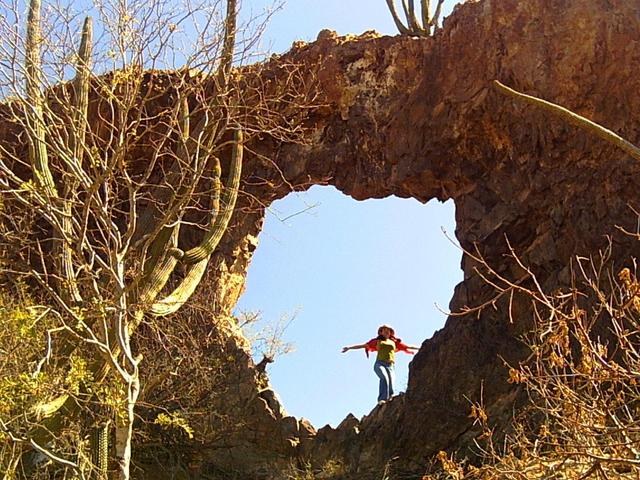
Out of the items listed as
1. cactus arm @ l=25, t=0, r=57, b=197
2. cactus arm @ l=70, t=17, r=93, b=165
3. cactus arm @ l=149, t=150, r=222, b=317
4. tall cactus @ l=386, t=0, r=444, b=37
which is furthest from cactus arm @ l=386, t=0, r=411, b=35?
cactus arm @ l=25, t=0, r=57, b=197

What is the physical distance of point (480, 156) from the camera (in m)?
10.2

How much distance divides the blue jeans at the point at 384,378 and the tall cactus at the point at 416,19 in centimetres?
473

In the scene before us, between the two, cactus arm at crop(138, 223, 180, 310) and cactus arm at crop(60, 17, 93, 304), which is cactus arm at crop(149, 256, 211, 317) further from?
cactus arm at crop(60, 17, 93, 304)

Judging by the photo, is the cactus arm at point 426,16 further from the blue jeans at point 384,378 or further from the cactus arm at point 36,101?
the cactus arm at point 36,101

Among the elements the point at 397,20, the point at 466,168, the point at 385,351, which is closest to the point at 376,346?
the point at 385,351

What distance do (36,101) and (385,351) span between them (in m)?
5.97

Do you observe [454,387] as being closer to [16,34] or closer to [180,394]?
[180,394]

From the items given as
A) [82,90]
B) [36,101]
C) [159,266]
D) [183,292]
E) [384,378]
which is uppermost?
[82,90]

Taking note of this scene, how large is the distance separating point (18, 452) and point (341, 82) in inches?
276

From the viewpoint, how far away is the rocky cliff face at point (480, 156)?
29.4 ft

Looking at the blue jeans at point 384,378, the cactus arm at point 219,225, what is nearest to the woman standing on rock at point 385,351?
the blue jeans at point 384,378

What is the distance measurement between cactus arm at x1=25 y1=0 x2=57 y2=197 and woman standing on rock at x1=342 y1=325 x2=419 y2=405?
5341mm

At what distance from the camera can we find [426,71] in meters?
10.6

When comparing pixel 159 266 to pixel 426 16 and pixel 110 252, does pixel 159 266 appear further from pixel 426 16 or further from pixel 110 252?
pixel 426 16
